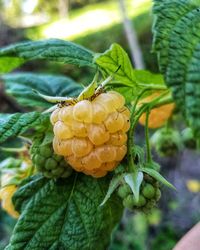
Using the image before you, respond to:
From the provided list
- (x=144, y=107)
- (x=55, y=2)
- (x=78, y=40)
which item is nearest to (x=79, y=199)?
(x=144, y=107)

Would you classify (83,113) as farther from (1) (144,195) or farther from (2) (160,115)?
(2) (160,115)

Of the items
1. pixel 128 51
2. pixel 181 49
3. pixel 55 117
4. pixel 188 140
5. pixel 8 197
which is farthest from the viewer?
pixel 128 51

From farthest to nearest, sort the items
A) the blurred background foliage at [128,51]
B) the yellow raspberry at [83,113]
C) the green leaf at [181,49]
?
the blurred background foliage at [128,51] < the yellow raspberry at [83,113] < the green leaf at [181,49]

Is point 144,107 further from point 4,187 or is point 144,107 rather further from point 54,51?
point 4,187

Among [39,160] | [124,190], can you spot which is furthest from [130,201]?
[39,160]

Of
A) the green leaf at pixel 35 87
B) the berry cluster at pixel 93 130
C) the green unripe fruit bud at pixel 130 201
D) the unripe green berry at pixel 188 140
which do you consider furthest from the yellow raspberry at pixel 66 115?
the unripe green berry at pixel 188 140

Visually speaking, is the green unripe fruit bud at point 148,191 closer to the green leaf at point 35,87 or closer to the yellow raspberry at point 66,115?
the yellow raspberry at point 66,115
